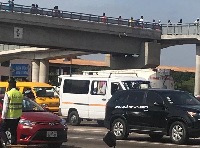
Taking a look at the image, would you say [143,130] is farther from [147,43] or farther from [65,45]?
[147,43]

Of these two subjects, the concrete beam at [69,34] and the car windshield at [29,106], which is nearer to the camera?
the car windshield at [29,106]

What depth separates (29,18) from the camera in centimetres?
4284

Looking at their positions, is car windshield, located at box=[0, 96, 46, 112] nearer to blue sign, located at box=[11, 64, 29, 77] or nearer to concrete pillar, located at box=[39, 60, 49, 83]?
blue sign, located at box=[11, 64, 29, 77]

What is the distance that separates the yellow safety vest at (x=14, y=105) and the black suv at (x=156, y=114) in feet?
20.1

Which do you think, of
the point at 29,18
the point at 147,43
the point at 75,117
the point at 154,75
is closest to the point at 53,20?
the point at 29,18

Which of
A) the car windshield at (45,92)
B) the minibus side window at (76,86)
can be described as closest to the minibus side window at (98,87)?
the minibus side window at (76,86)

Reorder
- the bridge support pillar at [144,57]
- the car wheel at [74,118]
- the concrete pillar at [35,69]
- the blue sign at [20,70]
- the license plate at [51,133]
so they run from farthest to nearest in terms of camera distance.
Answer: the concrete pillar at [35,69], the blue sign at [20,70], the bridge support pillar at [144,57], the car wheel at [74,118], the license plate at [51,133]

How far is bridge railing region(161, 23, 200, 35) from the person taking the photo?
53688 millimetres

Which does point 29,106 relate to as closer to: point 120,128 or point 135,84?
point 120,128

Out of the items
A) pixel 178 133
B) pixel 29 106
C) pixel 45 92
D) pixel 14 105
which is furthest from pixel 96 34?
pixel 14 105

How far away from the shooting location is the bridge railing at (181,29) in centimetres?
5369

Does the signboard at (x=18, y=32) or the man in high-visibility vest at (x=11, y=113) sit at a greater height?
the signboard at (x=18, y=32)

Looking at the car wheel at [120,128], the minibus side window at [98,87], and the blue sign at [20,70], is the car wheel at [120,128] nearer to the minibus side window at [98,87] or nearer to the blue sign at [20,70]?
the minibus side window at [98,87]

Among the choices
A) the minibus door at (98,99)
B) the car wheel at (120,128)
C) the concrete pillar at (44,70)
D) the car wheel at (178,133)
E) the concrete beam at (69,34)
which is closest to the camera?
the car wheel at (178,133)
